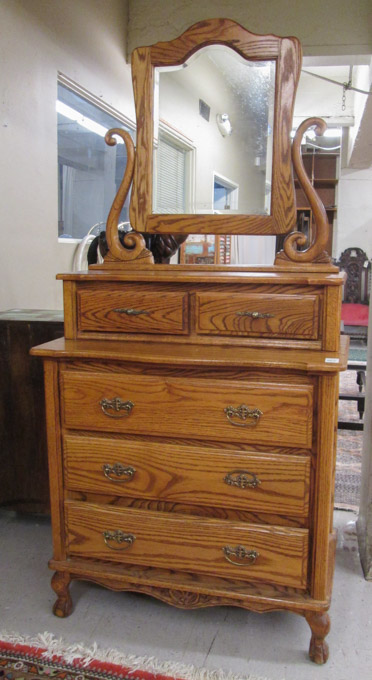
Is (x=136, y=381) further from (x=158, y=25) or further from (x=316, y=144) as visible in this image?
(x=316, y=144)

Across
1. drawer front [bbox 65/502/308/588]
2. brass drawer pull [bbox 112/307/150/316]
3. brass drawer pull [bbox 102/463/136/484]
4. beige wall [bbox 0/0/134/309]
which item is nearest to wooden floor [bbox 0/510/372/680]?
drawer front [bbox 65/502/308/588]

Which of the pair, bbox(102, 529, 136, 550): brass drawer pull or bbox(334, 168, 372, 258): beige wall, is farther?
bbox(334, 168, 372, 258): beige wall

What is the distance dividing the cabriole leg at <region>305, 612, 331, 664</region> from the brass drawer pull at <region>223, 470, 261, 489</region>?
0.38 metres

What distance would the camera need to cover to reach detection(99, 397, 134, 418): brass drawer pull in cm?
159

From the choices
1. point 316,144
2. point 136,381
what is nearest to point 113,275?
point 136,381

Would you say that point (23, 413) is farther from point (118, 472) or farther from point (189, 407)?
point (189, 407)

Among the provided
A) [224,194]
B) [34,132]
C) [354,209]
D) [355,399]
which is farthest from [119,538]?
[354,209]

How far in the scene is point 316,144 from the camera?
8500mm

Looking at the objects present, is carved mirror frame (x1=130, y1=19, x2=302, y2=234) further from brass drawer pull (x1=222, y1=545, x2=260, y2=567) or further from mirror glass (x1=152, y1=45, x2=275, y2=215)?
brass drawer pull (x1=222, y1=545, x2=260, y2=567)

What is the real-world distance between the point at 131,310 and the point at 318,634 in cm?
103

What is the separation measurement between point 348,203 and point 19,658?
8618mm

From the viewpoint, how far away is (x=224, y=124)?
1.92m

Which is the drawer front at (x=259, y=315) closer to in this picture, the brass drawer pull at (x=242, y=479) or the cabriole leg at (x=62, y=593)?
the brass drawer pull at (x=242, y=479)

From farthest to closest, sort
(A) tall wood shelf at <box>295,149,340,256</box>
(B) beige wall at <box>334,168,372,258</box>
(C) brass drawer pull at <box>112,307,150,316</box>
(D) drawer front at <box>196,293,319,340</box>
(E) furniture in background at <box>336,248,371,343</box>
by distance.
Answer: (B) beige wall at <box>334,168,372,258</box>
(A) tall wood shelf at <box>295,149,340,256</box>
(E) furniture in background at <box>336,248,371,343</box>
(C) brass drawer pull at <box>112,307,150,316</box>
(D) drawer front at <box>196,293,319,340</box>
